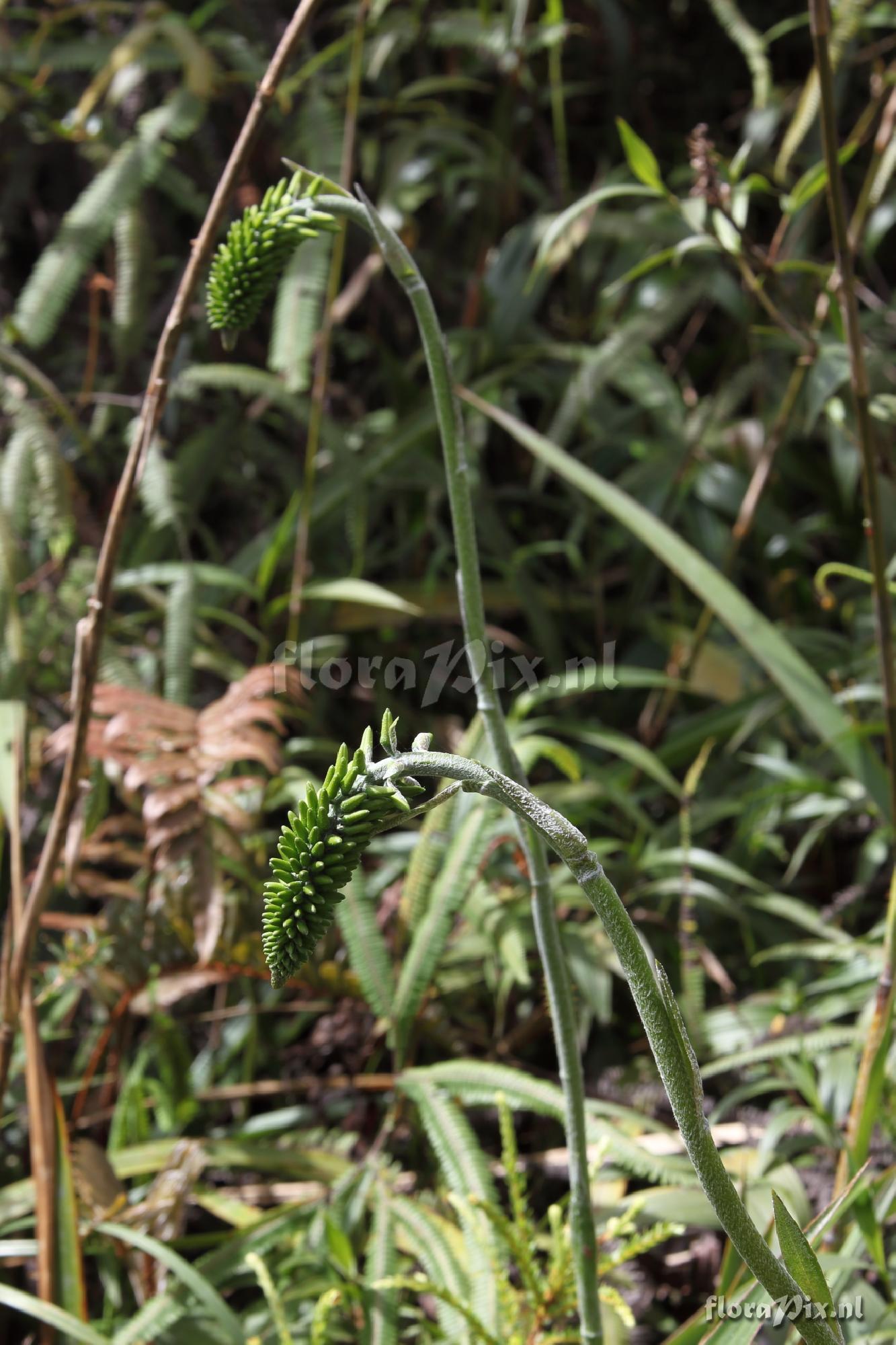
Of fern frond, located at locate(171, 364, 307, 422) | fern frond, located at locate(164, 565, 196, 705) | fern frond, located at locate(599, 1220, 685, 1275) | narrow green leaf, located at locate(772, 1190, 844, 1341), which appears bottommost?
fern frond, located at locate(599, 1220, 685, 1275)

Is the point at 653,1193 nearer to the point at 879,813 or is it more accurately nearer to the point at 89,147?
the point at 879,813

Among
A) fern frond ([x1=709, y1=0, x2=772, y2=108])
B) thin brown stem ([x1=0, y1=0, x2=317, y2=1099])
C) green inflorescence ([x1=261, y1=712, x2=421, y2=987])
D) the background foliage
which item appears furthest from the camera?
fern frond ([x1=709, y1=0, x2=772, y2=108])

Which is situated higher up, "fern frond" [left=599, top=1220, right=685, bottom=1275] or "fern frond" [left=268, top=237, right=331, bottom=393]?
"fern frond" [left=268, top=237, right=331, bottom=393]

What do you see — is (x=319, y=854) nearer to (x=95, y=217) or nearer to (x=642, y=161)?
(x=642, y=161)

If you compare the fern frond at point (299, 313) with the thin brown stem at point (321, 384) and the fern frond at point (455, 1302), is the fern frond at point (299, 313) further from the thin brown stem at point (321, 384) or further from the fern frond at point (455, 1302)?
the fern frond at point (455, 1302)

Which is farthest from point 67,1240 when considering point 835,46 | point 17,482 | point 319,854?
point 835,46

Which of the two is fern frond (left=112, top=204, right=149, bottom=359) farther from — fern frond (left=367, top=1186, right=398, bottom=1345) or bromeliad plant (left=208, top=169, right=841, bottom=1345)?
fern frond (left=367, top=1186, right=398, bottom=1345)

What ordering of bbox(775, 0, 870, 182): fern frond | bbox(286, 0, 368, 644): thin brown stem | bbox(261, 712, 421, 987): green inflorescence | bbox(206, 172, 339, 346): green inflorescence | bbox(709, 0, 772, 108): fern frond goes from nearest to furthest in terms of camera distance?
1. bbox(261, 712, 421, 987): green inflorescence
2. bbox(206, 172, 339, 346): green inflorescence
3. bbox(775, 0, 870, 182): fern frond
4. bbox(286, 0, 368, 644): thin brown stem
5. bbox(709, 0, 772, 108): fern frond

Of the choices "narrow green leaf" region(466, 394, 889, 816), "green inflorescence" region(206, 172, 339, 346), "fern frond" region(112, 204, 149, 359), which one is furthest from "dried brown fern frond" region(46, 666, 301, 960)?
"fern frond" region(112, 204, 149, 359)
